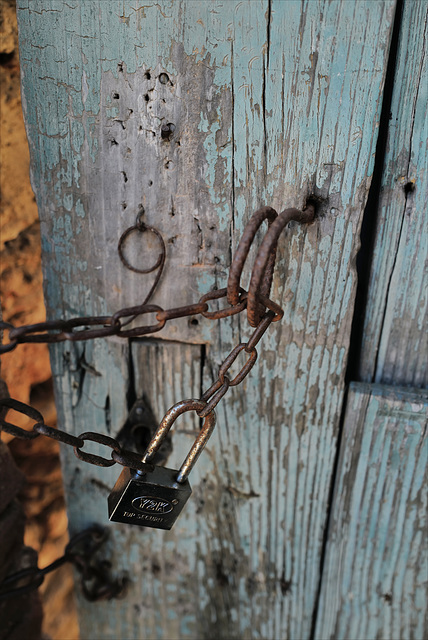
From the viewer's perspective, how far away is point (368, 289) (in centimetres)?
77

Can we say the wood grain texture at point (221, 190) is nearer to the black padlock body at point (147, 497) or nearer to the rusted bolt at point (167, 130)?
the rusted bolt at point (167, 130)

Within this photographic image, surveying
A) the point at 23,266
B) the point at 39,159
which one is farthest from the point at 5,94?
the point at 23,266

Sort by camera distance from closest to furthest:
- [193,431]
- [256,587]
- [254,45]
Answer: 1. [254,45]
2. [193,431]
3. [256,587]

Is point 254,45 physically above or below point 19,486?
above

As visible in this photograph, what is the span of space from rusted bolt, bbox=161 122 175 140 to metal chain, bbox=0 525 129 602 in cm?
79

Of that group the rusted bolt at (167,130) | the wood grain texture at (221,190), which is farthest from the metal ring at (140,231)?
the rusted bolt at (167,130)

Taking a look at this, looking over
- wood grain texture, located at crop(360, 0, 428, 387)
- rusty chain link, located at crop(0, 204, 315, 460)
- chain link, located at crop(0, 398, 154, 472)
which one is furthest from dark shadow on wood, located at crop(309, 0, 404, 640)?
chain link, located at crop(0, 398, 154, 472)

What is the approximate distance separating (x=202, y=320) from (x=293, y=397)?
201 millimetres

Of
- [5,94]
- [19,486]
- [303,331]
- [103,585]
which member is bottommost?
[103,585]

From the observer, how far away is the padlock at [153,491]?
0.66 meters

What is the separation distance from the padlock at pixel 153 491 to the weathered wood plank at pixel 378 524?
30 cm

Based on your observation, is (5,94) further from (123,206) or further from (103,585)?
(103,585)

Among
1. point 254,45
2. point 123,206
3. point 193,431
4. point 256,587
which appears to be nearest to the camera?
point 254,45

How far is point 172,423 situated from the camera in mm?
629
